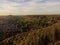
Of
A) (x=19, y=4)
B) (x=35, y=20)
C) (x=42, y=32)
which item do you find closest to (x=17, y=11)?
(x=19, y=4)

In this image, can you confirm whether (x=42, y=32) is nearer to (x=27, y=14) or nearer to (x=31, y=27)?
(x=31, y=27)

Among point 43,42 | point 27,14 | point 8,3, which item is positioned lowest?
point 43,42

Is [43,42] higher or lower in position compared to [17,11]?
lower

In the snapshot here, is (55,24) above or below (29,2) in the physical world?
below

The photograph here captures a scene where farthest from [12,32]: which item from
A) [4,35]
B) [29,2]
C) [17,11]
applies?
[29,2]

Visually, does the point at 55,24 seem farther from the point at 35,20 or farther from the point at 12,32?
the point at 12,32

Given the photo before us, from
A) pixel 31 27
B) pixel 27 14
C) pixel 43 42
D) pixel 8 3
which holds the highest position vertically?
pixel 8 3
